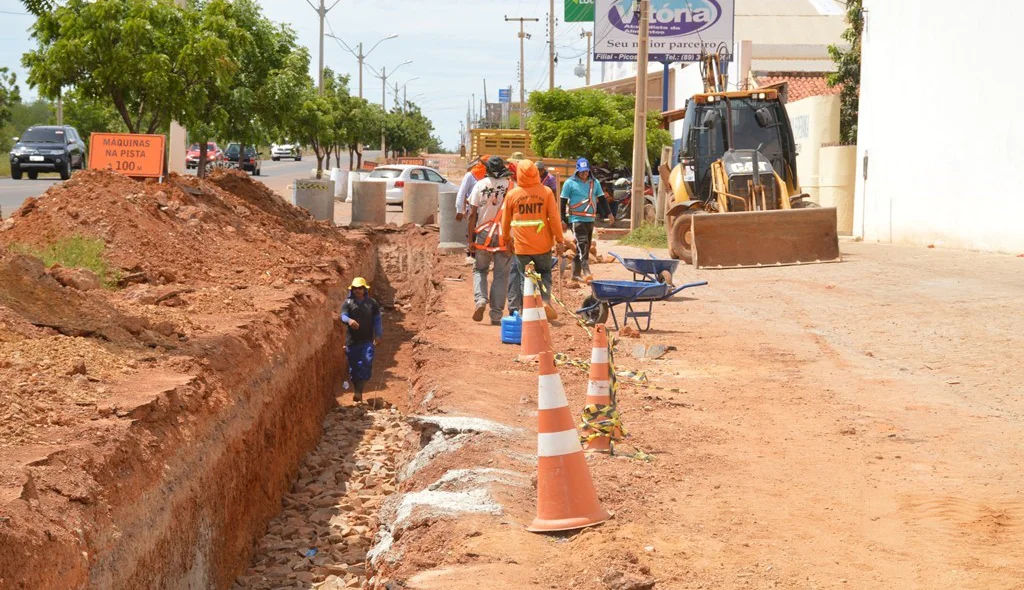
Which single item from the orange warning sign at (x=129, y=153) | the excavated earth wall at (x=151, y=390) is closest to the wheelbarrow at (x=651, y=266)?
the excavated earth wall at (x=151, y=390)

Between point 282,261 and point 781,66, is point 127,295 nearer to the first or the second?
point 282,261

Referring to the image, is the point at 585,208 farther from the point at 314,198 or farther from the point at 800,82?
the point at 800,82

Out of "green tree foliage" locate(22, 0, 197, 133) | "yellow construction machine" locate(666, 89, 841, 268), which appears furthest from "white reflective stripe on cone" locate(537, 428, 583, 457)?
"green tree foliage" locate(22, 0, 197, 133)

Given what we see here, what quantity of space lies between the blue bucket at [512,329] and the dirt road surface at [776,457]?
0.21 m

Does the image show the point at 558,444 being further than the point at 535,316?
No

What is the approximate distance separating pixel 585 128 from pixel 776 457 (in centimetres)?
2605

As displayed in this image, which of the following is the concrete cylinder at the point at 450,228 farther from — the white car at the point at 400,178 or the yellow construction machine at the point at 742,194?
the white car at the point at 400,178

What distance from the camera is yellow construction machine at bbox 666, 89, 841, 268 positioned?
16.7 meters

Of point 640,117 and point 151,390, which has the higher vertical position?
point 640,117

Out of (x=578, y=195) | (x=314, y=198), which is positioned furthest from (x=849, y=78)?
(x=578, y=195)

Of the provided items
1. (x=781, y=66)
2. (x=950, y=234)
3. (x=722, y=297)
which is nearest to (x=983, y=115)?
(x=950, y=234)

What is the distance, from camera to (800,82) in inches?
1373

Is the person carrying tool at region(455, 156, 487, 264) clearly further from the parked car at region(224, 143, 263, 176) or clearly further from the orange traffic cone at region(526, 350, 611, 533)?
the parked car at region(224, 143, 263, 176)

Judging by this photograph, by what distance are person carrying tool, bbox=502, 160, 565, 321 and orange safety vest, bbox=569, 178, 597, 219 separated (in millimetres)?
3831
